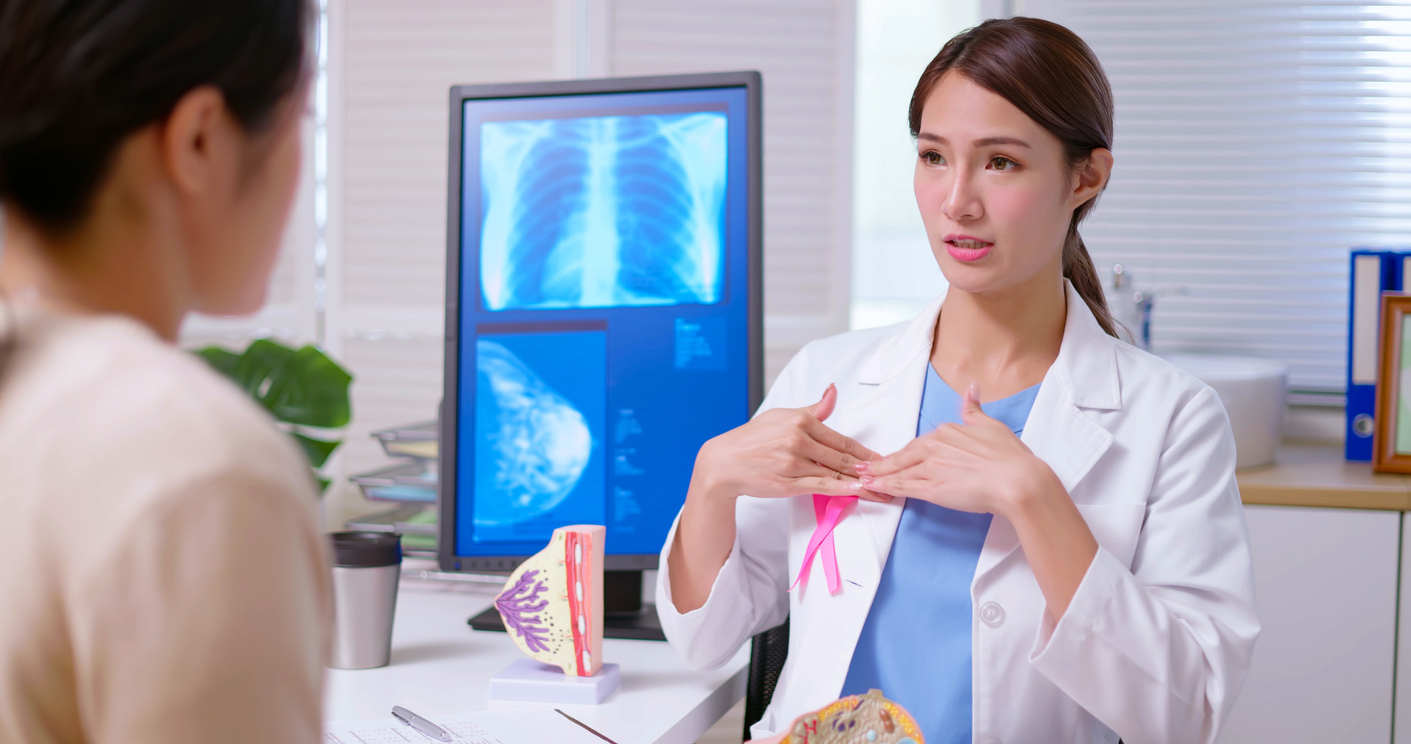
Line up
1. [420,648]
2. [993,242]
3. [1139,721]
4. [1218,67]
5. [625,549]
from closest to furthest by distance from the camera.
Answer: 1. [1139,721]
2. [993,242]
3. [420,648]
4. [625,549]
5. [1218,67]

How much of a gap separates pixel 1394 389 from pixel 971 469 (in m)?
1.50

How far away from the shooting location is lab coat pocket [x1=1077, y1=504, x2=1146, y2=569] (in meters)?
1.23

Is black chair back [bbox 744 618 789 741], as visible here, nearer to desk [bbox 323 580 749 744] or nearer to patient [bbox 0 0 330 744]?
desk [bbox 323 580 749 744]

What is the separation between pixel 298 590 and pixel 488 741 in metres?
0.78

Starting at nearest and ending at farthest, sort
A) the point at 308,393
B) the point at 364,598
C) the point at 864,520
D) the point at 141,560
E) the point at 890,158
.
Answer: the point at 141,560 → the point at 864,520 → the point at 364,598 → the point at 308,393 → the point at 890,158

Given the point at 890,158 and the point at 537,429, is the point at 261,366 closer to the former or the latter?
the point at 537,429

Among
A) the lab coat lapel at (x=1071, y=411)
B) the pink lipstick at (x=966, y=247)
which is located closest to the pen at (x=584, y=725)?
the lab coat lapel at (x=1071, y=411)

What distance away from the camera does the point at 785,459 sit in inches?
49.3

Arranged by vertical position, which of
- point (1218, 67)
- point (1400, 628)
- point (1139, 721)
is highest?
point (1218, 67)

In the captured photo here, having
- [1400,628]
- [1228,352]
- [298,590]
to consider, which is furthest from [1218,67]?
[298,590]

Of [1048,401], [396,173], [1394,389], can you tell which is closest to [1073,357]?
[1048,401]

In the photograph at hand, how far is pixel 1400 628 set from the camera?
200 cm

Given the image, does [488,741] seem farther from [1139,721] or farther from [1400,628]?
[1400,628]

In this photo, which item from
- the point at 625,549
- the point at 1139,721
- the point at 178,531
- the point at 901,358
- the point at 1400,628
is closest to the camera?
the point at 178,531
